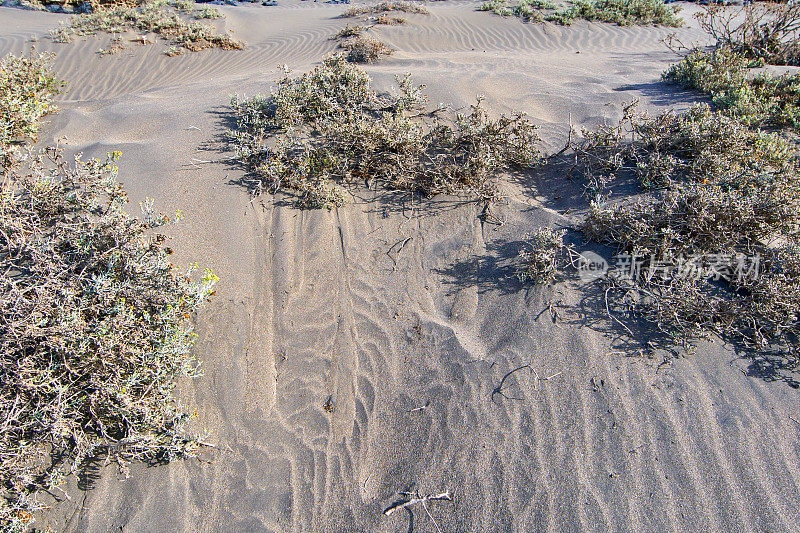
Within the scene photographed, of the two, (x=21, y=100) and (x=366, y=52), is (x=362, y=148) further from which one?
(x=366, y=52)

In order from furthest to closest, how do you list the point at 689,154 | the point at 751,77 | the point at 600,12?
the point at 600,12 < the point at 751,77 < the point at 689,154

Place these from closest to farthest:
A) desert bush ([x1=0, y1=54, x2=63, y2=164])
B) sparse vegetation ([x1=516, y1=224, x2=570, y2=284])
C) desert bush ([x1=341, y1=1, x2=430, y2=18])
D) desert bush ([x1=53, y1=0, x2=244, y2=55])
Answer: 1. sparse vegetation ([x1=516, y1=224, x2=570, y2=284])
2. desert bush ([x1=0, y1=54, x2=63, y2=164])
3. desert bush ([x1=53, y1=0, x2=244, y2=55])
4. desert bush ([x1=341, y1=1, x2=430, y2=18])

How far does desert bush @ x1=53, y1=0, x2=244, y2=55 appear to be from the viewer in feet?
28.6

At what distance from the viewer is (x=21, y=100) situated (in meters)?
4.88

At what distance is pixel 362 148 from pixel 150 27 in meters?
7.66

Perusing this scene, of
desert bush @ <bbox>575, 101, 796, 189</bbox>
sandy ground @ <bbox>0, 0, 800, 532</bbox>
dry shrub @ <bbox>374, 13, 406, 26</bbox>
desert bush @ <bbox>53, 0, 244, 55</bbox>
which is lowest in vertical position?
sandy ground @ <bbox>0, 0, 800, 532</bbox>

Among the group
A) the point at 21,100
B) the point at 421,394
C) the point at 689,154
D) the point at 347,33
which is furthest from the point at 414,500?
the point at 347,33

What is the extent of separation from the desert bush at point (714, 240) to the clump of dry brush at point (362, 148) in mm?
1136

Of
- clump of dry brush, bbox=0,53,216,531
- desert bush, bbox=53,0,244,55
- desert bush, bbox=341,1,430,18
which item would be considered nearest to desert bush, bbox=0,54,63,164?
clump of dry brush, bbox=0,53,216,531

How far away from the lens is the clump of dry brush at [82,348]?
2354mm

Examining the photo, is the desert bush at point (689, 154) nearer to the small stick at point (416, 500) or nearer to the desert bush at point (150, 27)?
the small stick at point (416, 500)

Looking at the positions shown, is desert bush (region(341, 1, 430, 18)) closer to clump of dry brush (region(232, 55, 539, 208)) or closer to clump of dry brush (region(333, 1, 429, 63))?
clump of dry brush (region(333, 1, 429, 63))

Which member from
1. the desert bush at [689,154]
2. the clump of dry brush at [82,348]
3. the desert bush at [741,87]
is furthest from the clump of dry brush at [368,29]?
the clump of dry brush at [82,348]

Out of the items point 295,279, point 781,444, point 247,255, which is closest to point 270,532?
point 295,279
